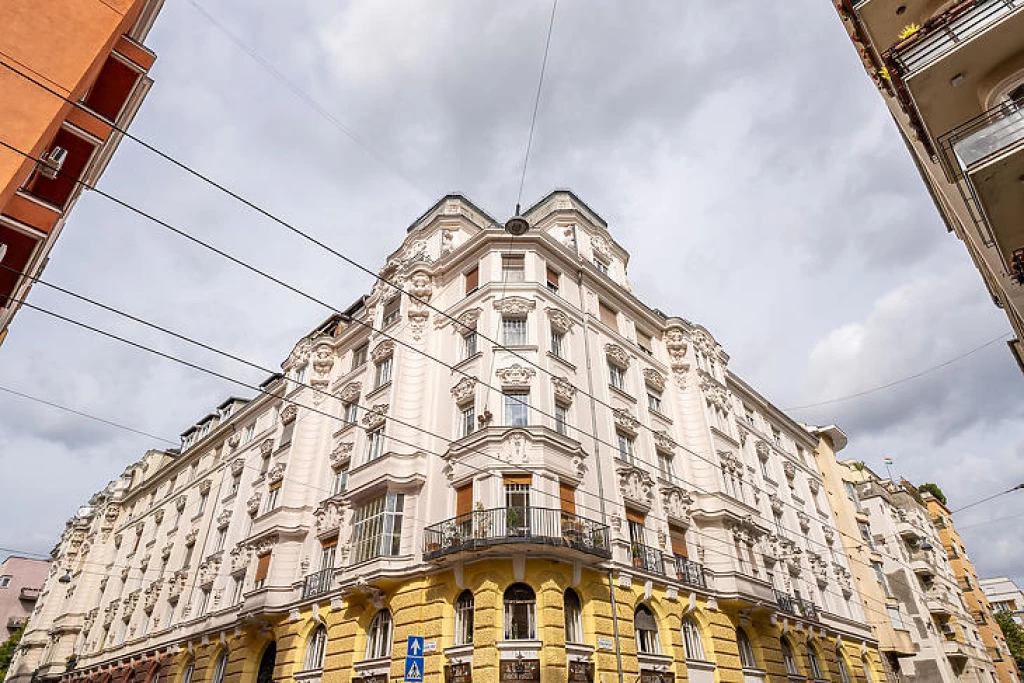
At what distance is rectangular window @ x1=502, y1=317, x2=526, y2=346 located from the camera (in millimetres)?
22703

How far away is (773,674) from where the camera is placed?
2345 cm

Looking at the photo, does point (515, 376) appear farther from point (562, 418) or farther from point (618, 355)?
point (618, 355)

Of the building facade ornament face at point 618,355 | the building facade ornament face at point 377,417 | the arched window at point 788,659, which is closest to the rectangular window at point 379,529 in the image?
the building facade ornament face at point 377,417

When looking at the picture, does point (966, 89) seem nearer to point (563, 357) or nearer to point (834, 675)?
point (563, 357)

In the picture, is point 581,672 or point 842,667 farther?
point 842,667

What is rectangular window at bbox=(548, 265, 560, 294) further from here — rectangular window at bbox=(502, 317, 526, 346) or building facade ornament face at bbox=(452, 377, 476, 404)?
building facade ornament face at bbox=(452, 377, 476, 404)

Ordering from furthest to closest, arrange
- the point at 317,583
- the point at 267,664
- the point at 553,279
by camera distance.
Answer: the point at 553,279 → the point at 267,664 → the point at 317,583

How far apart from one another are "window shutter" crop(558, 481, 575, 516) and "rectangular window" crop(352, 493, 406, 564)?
604cm

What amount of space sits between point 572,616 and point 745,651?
35.4 ft

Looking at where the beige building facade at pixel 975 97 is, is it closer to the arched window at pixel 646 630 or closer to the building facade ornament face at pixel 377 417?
the arched window at pixel 646 630

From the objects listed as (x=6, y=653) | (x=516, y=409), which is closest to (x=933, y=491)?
(x=516, y=409)

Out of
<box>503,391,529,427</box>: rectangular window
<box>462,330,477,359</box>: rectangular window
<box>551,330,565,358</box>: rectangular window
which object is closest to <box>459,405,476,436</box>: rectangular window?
<box>503,391,529,427</box>: rectangular window

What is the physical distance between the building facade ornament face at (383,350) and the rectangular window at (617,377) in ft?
32.9

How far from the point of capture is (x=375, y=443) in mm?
23734
